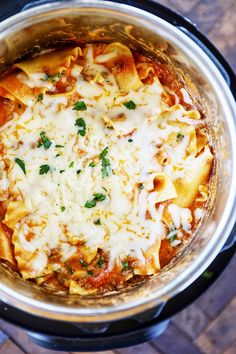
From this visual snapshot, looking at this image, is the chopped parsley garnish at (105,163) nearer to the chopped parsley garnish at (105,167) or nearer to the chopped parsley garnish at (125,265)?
the chopped parsley garnish at (105,167)

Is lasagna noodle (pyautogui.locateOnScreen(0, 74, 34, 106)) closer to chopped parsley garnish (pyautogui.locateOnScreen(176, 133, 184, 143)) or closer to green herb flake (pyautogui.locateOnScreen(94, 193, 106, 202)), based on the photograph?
green herb flake (pyautogui.locateOnScreen(94, 193, 106, 202))

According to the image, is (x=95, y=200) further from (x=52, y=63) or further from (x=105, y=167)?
(x=52, y=63)

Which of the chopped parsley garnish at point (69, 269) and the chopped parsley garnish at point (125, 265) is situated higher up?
the chopped parsley garnish at point (125, 265)

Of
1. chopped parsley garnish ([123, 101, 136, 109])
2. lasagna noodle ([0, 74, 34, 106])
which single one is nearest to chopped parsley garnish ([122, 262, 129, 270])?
chopped parsley garnish ([123, 101, 136, 109])

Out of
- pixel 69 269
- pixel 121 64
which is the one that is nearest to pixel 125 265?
pixel 69 269

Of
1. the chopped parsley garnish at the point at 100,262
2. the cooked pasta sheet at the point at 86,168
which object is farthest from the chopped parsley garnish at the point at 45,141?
the chopped parsley garnish at the point at 100,262

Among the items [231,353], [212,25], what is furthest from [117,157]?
[231,353]
